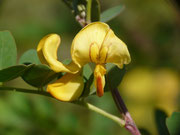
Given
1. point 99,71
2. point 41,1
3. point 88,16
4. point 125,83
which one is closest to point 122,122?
point 99,71

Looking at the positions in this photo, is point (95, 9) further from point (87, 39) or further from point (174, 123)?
point (174, 123)

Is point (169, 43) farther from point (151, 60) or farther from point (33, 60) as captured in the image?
point (33, 60)

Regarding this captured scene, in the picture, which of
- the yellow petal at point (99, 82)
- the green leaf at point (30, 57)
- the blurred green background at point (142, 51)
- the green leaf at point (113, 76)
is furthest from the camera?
the blurred green background at point (142, 51)

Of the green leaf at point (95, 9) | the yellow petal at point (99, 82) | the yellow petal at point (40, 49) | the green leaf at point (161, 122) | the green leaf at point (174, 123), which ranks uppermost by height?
the green leaf at point (95, 9)

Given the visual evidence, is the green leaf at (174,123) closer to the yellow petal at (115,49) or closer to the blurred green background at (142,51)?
the yellow petal at (115,49)

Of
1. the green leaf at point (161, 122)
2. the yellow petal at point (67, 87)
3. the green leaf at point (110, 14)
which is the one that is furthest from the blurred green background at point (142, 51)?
the yellow petal at point (67, 87)

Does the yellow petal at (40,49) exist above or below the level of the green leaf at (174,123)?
above
